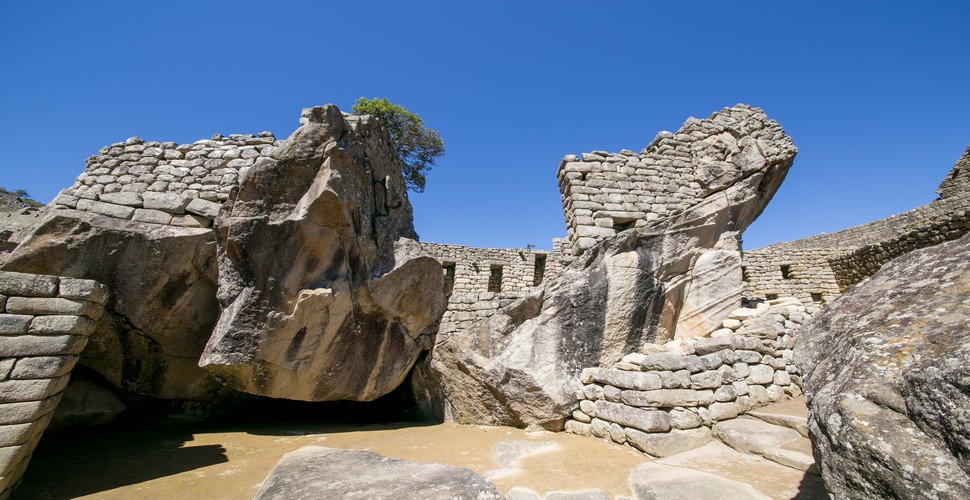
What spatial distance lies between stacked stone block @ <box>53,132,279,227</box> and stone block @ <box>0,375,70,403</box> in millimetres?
2806

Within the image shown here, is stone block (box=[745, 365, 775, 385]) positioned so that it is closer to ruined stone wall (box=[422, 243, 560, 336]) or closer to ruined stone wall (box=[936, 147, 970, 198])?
ruined stone wall (box=[422, 243, 560, 336])

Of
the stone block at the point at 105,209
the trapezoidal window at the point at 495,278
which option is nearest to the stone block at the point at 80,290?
the stone block at the point at 105,209

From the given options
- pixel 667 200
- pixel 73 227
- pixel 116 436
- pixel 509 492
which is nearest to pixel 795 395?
pixel 667 200

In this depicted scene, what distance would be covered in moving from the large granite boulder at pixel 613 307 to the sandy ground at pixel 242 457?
65cm

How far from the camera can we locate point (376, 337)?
21.0 feet

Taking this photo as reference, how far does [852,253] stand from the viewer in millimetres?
10391

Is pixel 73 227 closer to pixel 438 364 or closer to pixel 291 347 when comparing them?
pixel 291 347

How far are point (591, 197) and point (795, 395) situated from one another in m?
4.26

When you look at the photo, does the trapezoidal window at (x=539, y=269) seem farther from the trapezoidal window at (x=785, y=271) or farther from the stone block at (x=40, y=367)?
the stone block at (x=40, y=367)

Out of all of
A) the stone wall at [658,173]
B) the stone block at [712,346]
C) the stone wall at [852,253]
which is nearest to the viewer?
the stone block at [712,346]

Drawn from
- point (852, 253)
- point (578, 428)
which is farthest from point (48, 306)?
point (852, 253)

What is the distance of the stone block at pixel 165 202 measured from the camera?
18.9ft

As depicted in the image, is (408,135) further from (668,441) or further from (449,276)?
(668,441)

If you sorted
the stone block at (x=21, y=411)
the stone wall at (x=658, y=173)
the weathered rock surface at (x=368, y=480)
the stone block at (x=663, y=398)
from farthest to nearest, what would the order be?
the stone wall at (x=658, y=173), the stone block at (x=663, y=398), the stone block at (x=21, y=411), the weathered rock surface at (x=368, y=480)
